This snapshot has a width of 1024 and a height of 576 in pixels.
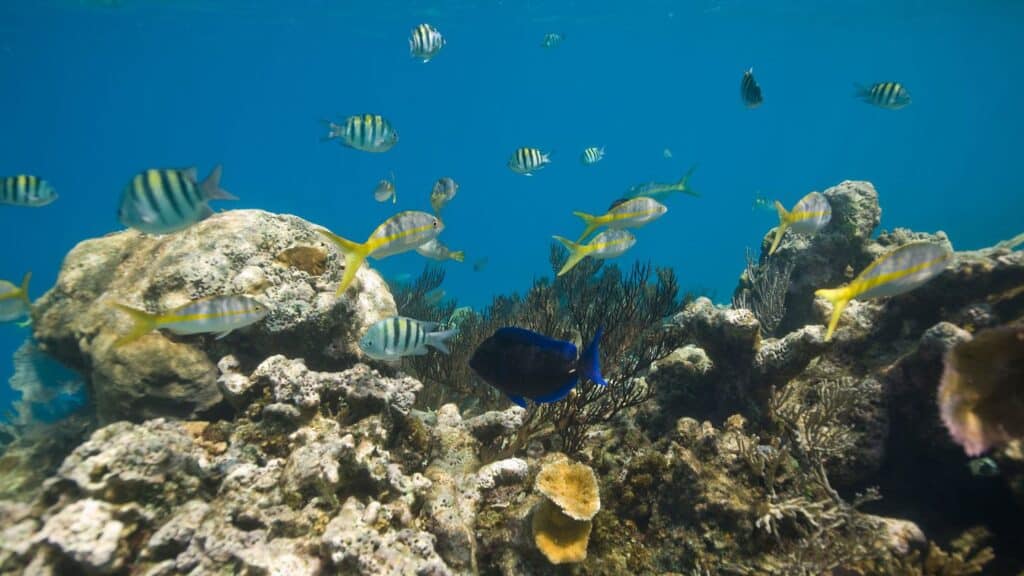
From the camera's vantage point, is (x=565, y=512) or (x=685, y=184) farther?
(x=685, y=184)

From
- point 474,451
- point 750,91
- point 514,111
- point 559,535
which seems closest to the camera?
point 559,535

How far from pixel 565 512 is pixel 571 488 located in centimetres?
19

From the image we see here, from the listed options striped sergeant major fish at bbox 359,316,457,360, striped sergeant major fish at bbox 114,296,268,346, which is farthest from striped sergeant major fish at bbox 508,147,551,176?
striped sergeant major fish at bbox 114,296,268,346

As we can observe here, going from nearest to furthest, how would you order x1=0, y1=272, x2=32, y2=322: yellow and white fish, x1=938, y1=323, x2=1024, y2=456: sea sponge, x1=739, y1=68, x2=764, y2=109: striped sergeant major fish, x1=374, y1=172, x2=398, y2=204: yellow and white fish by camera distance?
x1=938, y1=323, x2=1024, y2=456: sea sponge → x1=0, y1=272, x2=32, y2=322: yellow and white fish → x1=739, y1=68, x2=764, y2=109: striped sergeant major fish → x1=374, y1=172, x2=398, y2=204: yellow and white fish

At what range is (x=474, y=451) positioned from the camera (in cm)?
418

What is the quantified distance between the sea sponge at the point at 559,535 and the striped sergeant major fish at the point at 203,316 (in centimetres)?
247

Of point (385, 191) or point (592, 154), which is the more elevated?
point (592, 154)

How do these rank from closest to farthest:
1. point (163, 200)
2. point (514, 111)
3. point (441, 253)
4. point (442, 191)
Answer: point (163, 200) → point (442, 191) → point (441, 253) → point (514, 111)

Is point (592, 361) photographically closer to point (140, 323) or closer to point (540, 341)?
point (540, 341)

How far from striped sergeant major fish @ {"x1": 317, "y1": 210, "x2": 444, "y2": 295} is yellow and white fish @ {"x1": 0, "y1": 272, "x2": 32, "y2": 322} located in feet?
12.8

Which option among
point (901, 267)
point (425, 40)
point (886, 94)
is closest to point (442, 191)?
point (425, 40)

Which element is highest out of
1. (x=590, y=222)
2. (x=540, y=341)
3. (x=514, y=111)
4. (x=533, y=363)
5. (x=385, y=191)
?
(x=514, y=111)

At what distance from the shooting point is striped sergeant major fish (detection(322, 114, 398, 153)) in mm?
5938

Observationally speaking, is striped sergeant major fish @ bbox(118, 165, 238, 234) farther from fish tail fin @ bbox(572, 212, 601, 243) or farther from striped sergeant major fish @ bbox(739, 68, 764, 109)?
striped sergeant major fish @ bbox(739, 68, 764, 109)
